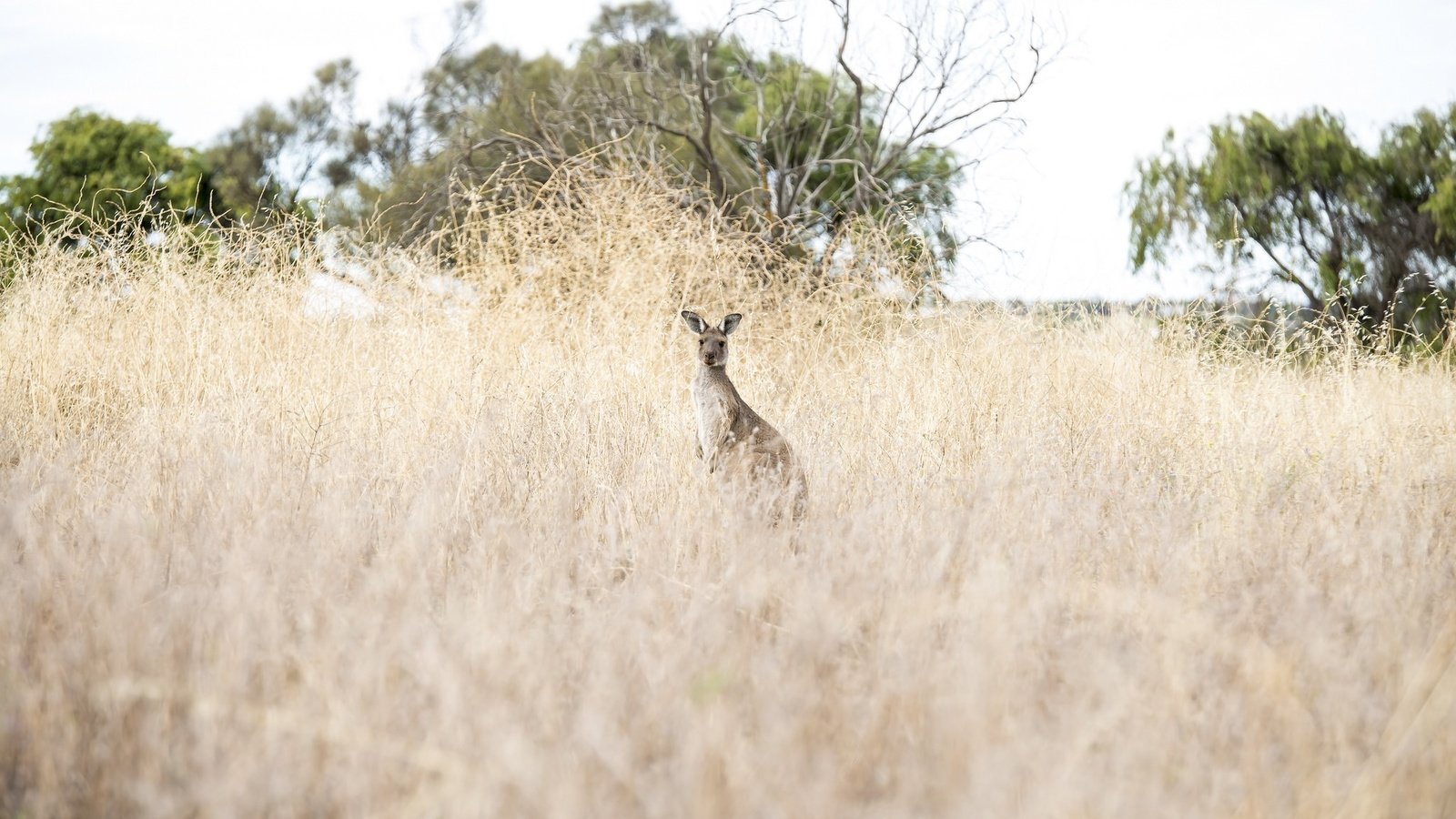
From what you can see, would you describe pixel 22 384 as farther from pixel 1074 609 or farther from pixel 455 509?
pixel 1074 609

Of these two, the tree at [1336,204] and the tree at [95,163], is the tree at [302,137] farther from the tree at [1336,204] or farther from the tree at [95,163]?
the tree at [1336,204]

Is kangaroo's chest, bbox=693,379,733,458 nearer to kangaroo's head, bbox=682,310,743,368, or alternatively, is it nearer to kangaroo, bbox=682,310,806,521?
kangaroo, bbox=682,310,806,521

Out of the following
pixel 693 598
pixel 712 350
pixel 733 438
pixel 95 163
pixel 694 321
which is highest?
pixel 95 163

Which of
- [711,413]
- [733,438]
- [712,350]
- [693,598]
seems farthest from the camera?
[712,350]

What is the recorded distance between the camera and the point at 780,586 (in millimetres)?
2836

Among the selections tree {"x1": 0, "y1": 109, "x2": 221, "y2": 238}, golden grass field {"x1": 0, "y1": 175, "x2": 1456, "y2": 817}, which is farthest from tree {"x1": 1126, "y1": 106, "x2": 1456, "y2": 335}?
tree {"x1": 0, "y1": 109, "x2": 221, "y2": 238}

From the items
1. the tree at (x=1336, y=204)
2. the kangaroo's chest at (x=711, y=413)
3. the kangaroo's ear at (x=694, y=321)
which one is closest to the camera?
the kangaroo's chest at (x=711, y=413)

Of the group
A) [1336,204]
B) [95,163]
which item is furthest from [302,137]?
[1336,204]

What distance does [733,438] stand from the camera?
4.72 m

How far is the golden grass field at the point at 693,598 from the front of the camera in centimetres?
187

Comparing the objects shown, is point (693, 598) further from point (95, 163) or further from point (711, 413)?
point (95, 163)

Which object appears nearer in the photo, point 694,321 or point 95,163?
point 694,321

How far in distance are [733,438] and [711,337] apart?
98 cm

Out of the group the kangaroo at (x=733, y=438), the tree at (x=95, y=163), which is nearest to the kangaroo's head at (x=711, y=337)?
the kangaroo at (x=733, y=438)
